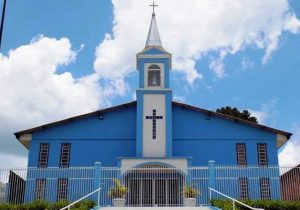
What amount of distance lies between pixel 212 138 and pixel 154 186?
5.42 meters

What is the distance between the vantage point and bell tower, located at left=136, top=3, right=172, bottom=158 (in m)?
25.8

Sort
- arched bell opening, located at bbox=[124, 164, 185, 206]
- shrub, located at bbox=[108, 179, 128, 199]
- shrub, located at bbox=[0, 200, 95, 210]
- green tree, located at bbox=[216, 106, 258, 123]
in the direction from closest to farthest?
shrub, located at bbox=[0, 200, 95, 210]
shrub, located at bbox=[108, 179, 128, 199]
arched bell opening, located at bbox=[124, 164, 185, 206]
green tree, located at bbox=[216, 106, 258, 123]

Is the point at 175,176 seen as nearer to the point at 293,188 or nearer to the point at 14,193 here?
the point at 293,188

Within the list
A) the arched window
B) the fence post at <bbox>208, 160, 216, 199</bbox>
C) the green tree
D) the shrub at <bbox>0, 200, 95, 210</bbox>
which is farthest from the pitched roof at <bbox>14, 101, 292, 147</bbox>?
the green tree

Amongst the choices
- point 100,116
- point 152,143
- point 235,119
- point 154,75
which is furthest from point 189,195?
point 154,75

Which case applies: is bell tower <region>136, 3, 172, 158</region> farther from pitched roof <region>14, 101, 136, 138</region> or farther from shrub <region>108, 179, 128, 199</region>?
shrub <region>108, 179, 128, 199</region>

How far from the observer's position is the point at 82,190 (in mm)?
23234

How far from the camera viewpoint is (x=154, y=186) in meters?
23.8

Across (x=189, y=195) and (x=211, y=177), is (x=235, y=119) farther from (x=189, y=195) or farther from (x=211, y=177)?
(x=189, y=195)

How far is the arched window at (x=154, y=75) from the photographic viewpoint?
1075 inches

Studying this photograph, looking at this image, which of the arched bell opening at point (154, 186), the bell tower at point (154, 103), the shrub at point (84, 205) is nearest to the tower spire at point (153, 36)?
the bell tower at point (154, 103)

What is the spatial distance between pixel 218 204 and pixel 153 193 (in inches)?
233

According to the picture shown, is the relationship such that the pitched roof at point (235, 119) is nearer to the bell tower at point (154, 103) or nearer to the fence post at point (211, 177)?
the bell tower at point (154, 103)

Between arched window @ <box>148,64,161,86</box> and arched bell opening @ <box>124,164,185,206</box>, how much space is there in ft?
18.2
